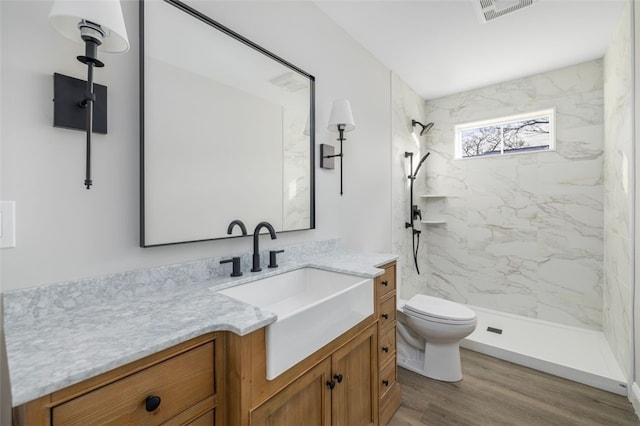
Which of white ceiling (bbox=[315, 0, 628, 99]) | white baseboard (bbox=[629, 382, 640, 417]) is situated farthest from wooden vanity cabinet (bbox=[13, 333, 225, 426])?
white baseboard (bbox=[629, 382, 640, 417])

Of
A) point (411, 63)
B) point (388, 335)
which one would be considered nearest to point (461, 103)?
point (411, 63)

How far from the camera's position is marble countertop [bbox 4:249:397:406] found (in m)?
0.56

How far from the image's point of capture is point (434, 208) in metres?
3.60

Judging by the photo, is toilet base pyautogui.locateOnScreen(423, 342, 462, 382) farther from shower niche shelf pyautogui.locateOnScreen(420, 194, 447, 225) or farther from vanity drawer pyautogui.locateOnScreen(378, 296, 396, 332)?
shower niche shelf pyautogui.locateOnScreen(420, 194, 447, 225)

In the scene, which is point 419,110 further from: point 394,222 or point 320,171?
point 320,171

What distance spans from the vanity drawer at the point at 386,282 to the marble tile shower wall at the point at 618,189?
1.54m

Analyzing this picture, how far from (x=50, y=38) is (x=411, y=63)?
2639 millimetres

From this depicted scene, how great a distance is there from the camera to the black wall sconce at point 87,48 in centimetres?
79

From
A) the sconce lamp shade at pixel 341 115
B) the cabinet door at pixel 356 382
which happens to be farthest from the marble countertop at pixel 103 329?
the sconce lamp shade at pixel 341 115

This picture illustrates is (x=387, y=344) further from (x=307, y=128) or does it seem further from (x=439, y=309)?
(x=307, y=128)

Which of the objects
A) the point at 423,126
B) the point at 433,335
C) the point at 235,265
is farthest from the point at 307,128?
the point at 423,126

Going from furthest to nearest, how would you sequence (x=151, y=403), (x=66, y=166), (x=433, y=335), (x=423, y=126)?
(x=423, y=126), (x=433, y=335), (x=66, y=166), (x=151, y=403)

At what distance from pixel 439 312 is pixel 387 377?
25.1 inches

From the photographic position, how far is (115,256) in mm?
1036
